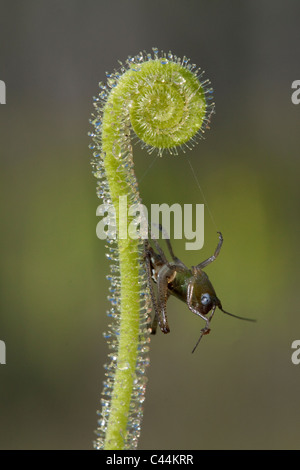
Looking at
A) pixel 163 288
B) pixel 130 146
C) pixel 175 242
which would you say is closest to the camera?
pixel 130 146

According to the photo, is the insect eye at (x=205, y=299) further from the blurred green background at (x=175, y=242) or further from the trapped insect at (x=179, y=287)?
the blurred green background at (x=175, y=242)

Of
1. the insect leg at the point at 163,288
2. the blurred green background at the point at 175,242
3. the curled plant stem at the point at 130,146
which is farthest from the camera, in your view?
the blurred green background at the point at 175,242

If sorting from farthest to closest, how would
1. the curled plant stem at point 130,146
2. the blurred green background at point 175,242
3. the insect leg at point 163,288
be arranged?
1. the blurred green background at point 175,242
2. the insect leg at point 163,288
3. the curled plant stem at point 130,146

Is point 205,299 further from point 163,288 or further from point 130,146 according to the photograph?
point 130,146

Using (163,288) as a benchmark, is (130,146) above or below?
above

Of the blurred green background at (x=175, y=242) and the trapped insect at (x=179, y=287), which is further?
the blurred green background at (x=175, y=242)

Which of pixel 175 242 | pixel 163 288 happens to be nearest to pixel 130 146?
pixel 163 288

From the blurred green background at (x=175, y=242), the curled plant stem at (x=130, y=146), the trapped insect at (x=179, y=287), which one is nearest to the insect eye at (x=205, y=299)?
the trapped insect at (x=179, y=287)
